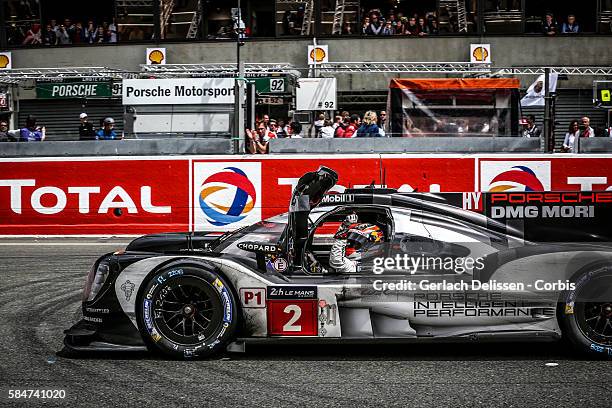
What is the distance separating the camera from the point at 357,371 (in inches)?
258

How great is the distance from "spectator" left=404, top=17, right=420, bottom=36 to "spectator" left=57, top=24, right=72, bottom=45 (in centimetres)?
1005

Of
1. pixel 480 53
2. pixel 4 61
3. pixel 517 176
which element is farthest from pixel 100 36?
pixel 517 176

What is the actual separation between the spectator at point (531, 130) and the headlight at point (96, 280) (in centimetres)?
1143

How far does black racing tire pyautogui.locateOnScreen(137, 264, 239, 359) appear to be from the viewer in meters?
6.77

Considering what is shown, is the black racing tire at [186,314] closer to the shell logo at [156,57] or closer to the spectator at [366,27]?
the spectator at [366,27]

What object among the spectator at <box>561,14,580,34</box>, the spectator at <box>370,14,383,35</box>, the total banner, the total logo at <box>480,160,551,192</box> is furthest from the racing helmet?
the spectator at <box>561,14,580,34</box>

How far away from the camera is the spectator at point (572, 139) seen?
16.3 m

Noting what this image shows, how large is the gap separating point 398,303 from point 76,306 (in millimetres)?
3787

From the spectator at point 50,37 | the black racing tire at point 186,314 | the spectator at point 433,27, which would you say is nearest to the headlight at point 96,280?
the black racing tire at point 186,314

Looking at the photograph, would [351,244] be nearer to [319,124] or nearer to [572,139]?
[572,139]

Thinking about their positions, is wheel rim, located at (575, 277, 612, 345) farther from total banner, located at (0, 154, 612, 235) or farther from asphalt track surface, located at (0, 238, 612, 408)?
total banner, located at (0, 154, 612, 235)

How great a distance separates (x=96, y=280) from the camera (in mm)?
7020

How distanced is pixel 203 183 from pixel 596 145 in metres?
6.82

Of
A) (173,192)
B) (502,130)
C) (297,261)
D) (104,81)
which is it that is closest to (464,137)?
(502,130)
